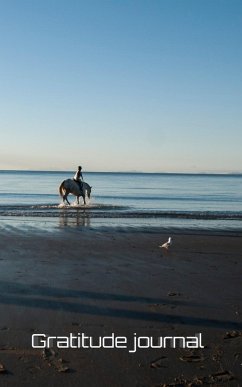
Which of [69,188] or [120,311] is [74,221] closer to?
[69,188]

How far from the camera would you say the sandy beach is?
14.2 feet

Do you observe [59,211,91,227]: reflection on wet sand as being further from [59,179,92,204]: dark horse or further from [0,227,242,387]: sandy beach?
[59,179,92,204]: dark horse

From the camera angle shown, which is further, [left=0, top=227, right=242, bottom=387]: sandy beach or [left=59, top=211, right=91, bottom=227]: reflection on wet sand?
[left=59, top=211, right=91, bottom=227]: reflection on wet sand

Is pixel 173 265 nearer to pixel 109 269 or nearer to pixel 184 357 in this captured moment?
pixel 109 269

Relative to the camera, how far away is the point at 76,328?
5445mm

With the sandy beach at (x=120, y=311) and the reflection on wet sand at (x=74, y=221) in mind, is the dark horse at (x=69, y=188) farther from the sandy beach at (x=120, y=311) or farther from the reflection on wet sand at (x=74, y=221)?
the sandy beach at (x=120, y=311)

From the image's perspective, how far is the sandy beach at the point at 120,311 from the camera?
4340mm

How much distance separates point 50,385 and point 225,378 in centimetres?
157

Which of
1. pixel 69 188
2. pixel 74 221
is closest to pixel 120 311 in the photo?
pixel 74 221

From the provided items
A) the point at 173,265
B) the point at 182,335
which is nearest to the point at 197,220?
the point at 173,265

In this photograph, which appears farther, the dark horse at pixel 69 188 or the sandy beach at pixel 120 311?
the dark horse at pixel 69 188

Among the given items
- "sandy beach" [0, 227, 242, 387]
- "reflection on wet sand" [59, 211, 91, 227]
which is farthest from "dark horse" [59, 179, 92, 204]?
"sandy beach" [0, 227, 242, 387]

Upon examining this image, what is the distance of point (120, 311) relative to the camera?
6.14m

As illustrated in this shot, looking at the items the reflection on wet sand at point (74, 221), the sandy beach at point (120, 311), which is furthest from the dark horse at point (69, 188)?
the sandy beach at point (120, 311)
